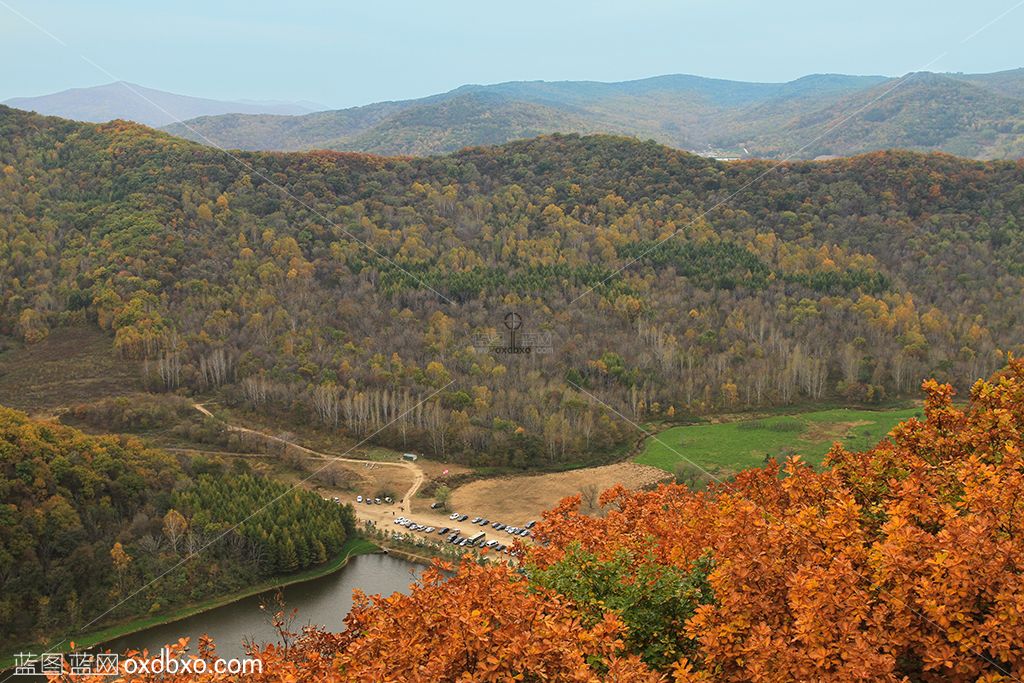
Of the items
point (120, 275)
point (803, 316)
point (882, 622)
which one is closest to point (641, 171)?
point (803, 316)

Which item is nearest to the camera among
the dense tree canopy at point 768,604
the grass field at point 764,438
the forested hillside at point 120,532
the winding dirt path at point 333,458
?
the dense tree canopy at point 768,604

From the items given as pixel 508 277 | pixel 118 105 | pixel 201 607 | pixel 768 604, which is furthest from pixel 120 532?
pixel 118 105

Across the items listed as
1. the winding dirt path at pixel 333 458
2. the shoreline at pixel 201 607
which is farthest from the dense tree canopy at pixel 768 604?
the winding dirt path at pixel 333 458

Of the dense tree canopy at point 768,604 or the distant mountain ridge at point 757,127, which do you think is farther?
the distant mountain ridge at point 757,127

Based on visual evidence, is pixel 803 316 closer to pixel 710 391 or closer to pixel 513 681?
pixel 710 391

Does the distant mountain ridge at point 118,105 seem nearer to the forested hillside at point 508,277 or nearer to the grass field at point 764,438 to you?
the forested hillside at point 508,277

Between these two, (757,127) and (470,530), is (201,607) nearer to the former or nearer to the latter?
(470,530)
